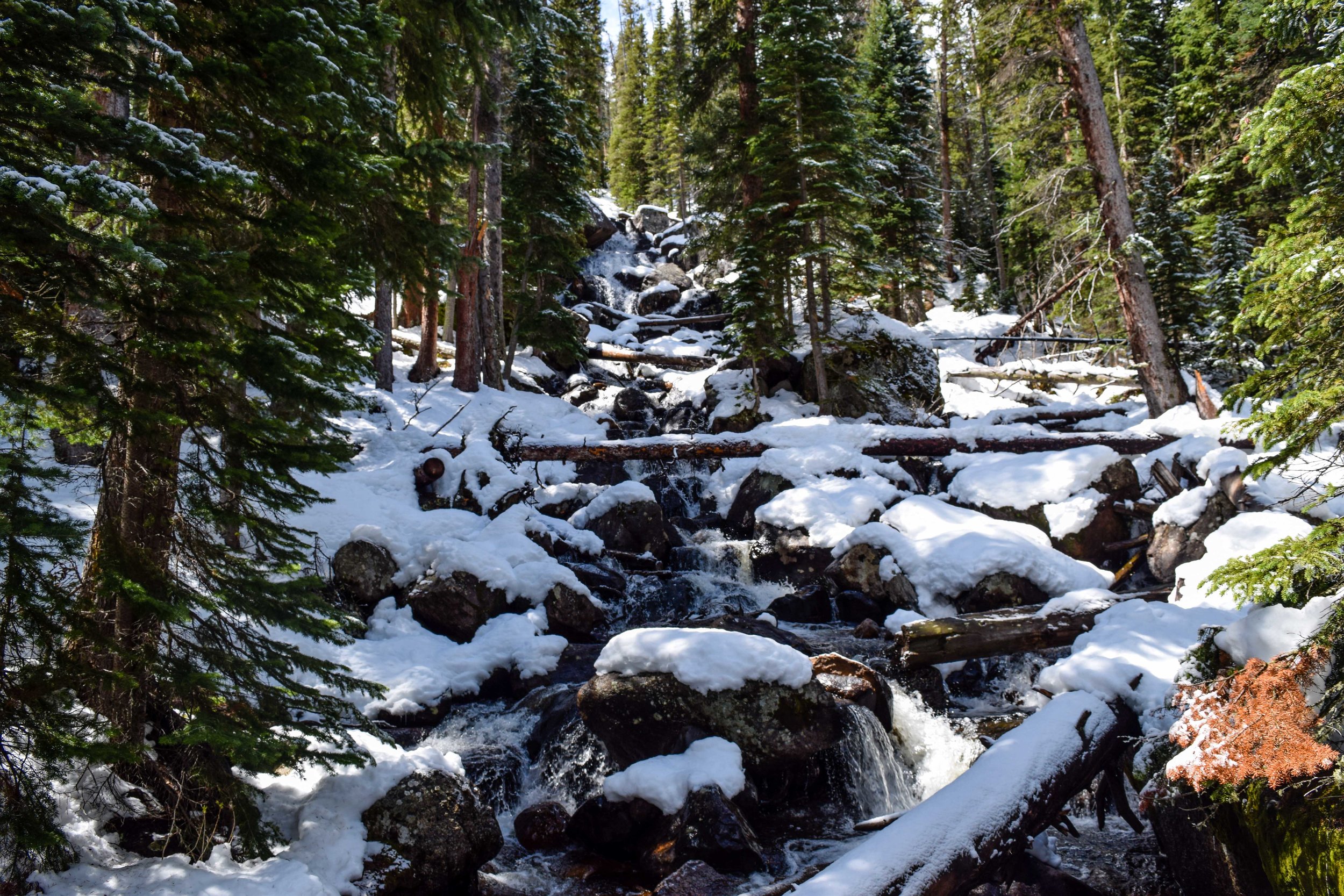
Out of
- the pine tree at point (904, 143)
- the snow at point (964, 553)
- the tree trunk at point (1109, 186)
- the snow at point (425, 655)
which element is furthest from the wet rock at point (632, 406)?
the tree trunk at point (1109, 186)

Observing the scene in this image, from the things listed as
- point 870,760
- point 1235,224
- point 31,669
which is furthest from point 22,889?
point 1235,224

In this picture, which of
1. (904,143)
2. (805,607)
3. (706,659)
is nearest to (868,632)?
(805,607)

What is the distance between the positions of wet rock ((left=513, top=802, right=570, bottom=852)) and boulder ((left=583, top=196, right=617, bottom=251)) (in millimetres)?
36162

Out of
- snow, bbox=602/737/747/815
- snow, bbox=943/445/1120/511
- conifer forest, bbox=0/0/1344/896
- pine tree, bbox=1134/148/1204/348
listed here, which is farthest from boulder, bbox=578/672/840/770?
pine tree, bbox=1134/148/1204/348

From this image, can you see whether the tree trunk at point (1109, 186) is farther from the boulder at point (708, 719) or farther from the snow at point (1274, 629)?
the boulder at point (708, 719)

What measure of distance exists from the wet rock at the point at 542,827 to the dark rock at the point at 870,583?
6.46m

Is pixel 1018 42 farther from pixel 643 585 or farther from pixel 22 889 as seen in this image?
pixel 22 889

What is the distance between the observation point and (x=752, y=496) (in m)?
15.9

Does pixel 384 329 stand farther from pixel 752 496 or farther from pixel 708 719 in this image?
pixel 708 719

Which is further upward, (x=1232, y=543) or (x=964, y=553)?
(x=1232, y=543)

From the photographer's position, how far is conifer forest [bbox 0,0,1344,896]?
3906 millimetres

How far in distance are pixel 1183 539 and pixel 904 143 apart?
→ 2698cm

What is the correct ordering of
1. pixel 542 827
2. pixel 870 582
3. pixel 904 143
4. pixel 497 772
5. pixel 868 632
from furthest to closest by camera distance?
pixel 904 143
pixel 870 582
pixel 868 632
pixel 497 772
pixel 542 827

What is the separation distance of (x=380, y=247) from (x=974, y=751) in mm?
7880
